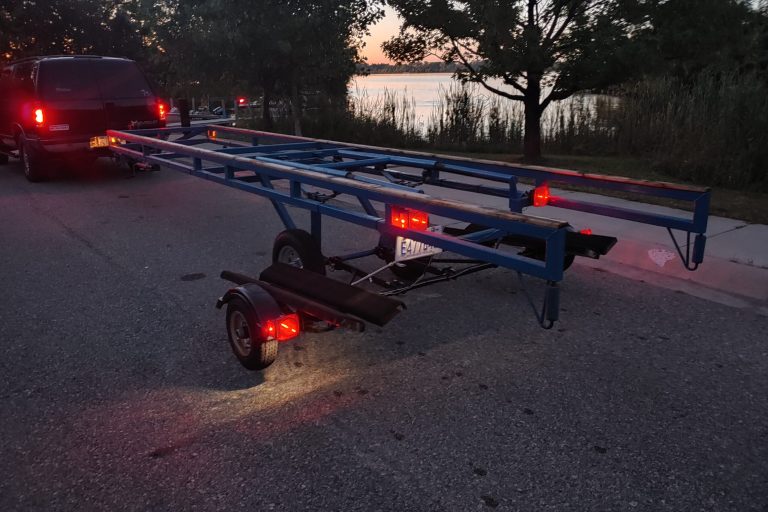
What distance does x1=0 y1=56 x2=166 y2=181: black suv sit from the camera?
35.3 ft

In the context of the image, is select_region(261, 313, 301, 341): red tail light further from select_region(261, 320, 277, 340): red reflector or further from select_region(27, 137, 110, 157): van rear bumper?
select_region(27, 137, 110, 157): van rear bumper

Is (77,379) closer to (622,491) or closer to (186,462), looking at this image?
(186,462)

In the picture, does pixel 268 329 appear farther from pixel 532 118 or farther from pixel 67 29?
pixel 67 29

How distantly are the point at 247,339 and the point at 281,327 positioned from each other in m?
0.43

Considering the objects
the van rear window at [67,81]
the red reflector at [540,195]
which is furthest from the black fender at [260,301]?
the van rear window at [67,81]

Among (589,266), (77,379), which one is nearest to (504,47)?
(589,266)

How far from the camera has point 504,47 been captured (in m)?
11.3

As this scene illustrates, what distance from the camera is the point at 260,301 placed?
3891mm

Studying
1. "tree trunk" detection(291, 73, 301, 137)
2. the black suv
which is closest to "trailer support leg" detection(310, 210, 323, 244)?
the black suv

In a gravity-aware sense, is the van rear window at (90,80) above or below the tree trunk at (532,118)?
above

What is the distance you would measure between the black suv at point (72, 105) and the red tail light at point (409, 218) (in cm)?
811

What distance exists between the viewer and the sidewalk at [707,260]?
18.4ft

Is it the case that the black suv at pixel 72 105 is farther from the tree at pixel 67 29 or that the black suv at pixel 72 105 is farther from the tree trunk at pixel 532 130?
the tree at pixel 67 29

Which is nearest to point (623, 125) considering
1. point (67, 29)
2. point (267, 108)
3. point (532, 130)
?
point (532, 130)
